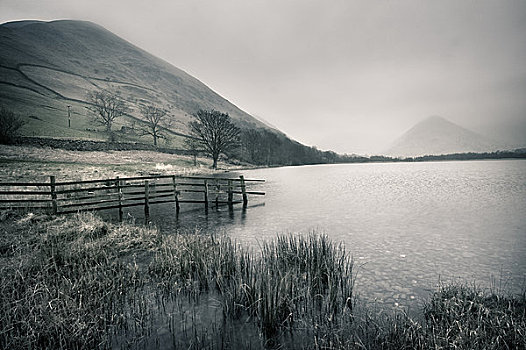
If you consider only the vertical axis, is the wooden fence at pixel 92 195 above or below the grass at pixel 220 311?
above

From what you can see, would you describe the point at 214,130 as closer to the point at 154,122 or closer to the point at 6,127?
the point at 6,127

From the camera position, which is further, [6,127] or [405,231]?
[6,127]

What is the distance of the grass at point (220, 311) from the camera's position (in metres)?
4.26

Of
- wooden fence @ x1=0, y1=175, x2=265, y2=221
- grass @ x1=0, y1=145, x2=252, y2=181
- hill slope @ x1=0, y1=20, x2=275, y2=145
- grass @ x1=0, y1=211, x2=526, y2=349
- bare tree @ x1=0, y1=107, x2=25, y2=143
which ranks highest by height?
hill slope @ x1=0, y1=20, x2=275, y2=145

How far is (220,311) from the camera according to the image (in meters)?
5.76

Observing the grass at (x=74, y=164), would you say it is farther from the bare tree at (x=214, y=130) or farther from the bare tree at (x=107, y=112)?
the bare tree at (x=107, y=112)

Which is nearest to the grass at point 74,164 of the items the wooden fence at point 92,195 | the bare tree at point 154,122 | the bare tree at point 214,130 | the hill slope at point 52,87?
the bare tree at point 214,130

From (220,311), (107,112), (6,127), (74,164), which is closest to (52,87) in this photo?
(107,112)

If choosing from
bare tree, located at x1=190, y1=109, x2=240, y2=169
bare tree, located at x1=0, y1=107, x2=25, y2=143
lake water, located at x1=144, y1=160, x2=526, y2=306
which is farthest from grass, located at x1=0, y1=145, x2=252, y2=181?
lake water, located at x1=144, y1=160, x2=526, y2=306

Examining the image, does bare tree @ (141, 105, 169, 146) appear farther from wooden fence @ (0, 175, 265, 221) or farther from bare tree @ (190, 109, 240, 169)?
wooden fence @ (0, 175, 265, 221)

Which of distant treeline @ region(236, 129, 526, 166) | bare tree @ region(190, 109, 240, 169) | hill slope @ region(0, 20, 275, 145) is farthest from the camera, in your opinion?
distant treeline @ region(236, 129, 526, 166)

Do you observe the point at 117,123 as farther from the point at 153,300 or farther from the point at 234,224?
the point at 153,300

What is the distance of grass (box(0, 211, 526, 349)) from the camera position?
4.26 meters

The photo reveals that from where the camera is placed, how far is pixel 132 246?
393 inches
